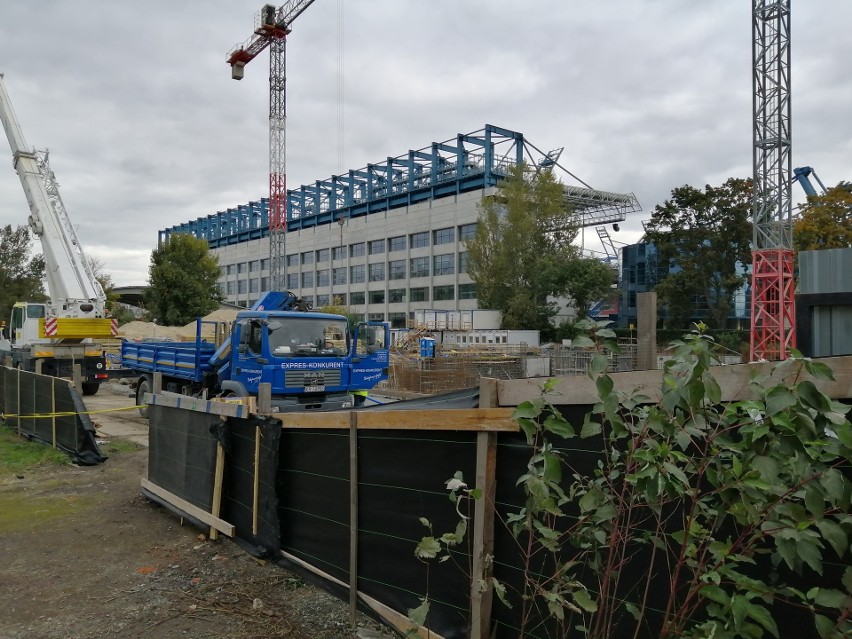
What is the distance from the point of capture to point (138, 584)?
5.55m

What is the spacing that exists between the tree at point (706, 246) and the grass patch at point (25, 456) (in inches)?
1486

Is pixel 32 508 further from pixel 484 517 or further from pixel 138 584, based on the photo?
pixel 484 517

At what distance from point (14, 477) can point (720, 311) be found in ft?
133

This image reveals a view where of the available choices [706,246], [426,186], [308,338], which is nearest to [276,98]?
[426,186]

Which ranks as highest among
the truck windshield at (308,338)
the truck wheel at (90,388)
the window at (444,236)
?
the window at (444,236)

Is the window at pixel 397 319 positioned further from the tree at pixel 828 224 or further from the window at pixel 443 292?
the tree at pixel 828 224

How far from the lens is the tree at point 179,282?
4366 cm

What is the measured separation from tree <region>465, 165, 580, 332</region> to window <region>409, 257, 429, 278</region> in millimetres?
12228

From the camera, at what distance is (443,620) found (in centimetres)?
386

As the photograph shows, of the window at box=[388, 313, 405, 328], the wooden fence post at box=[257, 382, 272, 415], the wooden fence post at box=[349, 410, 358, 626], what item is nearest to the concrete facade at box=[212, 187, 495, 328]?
the window at box=[388, 313, 405, 328]

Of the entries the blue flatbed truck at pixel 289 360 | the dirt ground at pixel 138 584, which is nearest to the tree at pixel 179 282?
the blue flatbed truck at pixel 289 360

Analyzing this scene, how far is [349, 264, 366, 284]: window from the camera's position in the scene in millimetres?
68562

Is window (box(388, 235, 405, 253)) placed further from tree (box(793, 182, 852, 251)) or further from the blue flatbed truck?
the blue flatbed truck

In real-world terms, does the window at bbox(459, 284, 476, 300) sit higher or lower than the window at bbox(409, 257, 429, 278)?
lower
